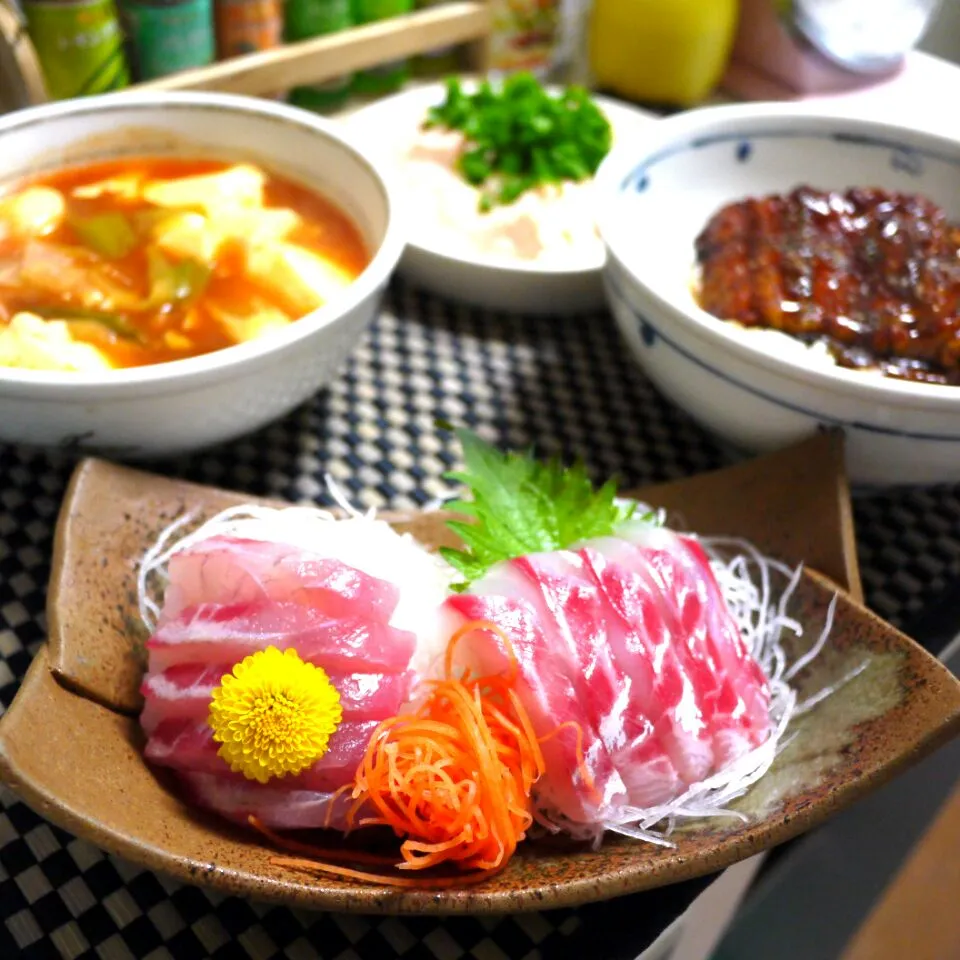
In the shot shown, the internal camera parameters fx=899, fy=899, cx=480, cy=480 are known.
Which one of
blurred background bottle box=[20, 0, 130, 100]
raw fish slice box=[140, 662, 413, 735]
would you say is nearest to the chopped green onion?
blurred background bottle box=[20, 0, 130, 100]

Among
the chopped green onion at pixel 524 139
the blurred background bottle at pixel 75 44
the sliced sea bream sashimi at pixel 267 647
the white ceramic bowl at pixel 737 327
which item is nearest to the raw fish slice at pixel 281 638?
the sliced sea bream sashimi at pixel 267 647

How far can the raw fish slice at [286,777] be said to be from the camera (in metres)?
0.79

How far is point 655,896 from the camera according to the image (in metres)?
0.84

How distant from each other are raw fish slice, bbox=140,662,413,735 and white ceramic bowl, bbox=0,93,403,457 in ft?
1.03

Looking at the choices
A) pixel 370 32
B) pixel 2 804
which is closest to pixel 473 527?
pixel 2 804

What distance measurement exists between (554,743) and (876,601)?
578 mm

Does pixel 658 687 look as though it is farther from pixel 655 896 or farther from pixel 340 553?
pixel 340 553

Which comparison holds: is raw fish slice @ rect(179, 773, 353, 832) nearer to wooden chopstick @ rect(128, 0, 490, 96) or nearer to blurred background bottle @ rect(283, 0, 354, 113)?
wooden chopstick @ rect(128, 0, 490, 96)

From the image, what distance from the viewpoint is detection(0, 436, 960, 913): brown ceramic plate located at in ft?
2.34

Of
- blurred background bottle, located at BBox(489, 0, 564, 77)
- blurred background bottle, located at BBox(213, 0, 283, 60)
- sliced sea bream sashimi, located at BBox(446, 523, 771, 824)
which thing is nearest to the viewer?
sliced sea bream sashimi, located at BBox(446, 523, 771, 824)

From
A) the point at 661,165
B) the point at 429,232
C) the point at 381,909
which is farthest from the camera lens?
the point at 429,232

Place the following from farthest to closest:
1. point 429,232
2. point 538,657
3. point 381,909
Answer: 1. point 429,232
2. point 538,657
3. point 381,909

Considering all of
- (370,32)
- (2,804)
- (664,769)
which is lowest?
(2,804)

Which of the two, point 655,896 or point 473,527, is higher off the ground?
point 473,527
